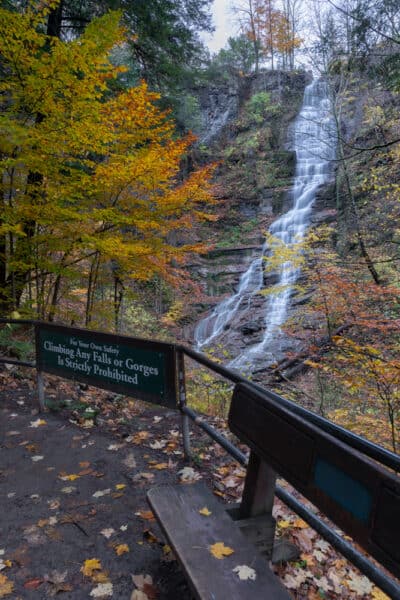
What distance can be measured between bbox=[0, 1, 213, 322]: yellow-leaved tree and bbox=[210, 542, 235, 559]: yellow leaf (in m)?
5.42

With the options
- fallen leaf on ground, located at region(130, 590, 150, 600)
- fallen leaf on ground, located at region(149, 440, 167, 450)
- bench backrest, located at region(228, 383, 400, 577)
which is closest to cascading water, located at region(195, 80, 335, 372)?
fallen leaf on ground, located at region(149, 440, 167, 450)

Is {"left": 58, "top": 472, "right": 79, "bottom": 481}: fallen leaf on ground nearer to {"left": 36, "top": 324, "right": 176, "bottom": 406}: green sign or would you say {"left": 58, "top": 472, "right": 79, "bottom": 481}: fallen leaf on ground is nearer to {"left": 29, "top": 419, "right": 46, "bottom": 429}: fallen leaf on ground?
{"left": 36, "top": 324, "right": 176, "bottom": 406}: green sign

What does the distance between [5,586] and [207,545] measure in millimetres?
1343

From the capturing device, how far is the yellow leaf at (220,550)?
6.26ft

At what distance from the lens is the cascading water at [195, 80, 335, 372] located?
1477 cm

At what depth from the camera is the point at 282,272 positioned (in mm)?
19438

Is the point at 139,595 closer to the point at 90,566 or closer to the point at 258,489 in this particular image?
the point at 90,566

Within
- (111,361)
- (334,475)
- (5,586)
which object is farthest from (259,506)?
(111,361)

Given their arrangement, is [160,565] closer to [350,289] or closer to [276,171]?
[350,289]

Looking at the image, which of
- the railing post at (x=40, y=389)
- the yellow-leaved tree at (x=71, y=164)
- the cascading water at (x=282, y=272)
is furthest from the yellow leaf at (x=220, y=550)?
the cascading water at (x=282, y=272)

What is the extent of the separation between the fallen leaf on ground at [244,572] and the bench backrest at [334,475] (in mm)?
485

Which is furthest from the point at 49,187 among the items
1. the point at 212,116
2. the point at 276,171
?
the point at 212,116

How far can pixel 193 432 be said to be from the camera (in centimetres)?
489

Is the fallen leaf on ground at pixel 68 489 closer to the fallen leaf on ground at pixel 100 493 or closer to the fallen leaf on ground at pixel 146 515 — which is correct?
the fallen leaf on ground at pixel 100 493
